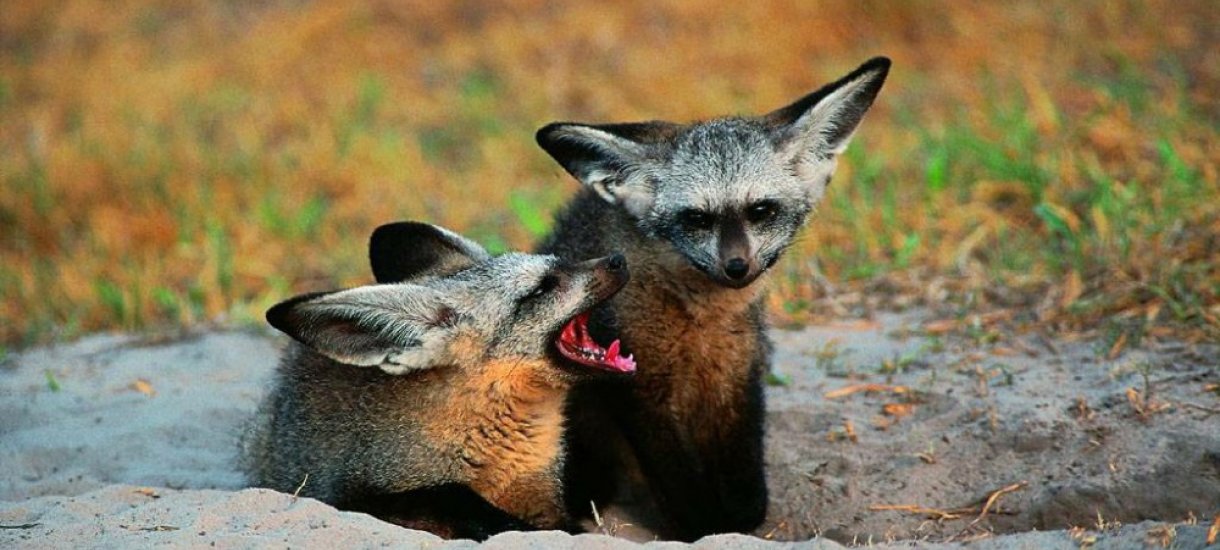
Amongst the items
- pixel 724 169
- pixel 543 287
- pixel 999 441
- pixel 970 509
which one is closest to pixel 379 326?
pixel 543 287

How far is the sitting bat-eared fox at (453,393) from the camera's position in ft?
15.8

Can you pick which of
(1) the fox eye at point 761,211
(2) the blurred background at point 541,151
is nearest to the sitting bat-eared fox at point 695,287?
(1) the fox eye at point 761,211

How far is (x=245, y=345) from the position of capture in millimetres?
7312

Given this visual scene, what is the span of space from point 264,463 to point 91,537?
40.9 inches

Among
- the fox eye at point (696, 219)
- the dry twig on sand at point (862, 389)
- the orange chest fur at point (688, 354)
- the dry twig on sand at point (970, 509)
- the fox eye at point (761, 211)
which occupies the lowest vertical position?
the dry twig on sand at point (970, 509)

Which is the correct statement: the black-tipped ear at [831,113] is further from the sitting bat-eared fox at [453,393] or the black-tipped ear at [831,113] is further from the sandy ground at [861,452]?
the sandy ground at [861,452]

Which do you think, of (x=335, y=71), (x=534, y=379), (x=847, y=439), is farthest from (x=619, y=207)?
(x=335, y=71)

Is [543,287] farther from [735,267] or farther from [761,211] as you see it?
[761,211]

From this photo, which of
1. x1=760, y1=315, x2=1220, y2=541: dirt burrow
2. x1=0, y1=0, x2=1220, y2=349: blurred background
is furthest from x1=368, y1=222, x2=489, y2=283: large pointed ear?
x1=0, y1=0, x2=1220, y2=349: blurred background

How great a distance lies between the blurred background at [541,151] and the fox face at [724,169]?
164 centimetres

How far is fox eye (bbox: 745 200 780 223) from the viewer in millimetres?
5277

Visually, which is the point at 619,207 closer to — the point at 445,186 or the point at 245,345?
the point at 245,345

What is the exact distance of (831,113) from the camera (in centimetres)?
551

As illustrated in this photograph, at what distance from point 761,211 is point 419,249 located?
4.42 ft
